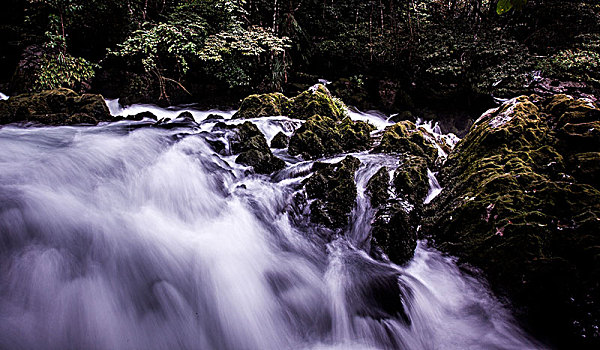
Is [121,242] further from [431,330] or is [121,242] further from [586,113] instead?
[586,113]

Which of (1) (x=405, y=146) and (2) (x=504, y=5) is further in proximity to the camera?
(1) (x=405, y=146)

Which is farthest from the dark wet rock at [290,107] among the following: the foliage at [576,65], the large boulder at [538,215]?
the foliage at [576,65]

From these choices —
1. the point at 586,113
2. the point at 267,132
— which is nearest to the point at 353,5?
the point at 267,132

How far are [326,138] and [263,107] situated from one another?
245 cm

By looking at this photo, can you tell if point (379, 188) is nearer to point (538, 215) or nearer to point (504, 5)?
point (538, 215)

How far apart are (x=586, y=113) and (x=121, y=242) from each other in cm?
547

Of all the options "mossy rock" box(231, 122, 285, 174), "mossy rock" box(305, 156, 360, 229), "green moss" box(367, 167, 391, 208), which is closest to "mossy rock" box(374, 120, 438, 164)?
"green moss" box(367, 167, 391, 208)

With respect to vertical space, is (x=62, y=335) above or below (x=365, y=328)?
above

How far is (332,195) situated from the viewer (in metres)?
3.67

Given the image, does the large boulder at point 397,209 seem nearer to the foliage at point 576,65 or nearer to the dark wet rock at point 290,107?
the dark wet rock at point 290,107

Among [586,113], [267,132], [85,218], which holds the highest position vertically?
[586,113]

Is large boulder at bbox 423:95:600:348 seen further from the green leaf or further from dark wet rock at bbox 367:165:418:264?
the green leaf

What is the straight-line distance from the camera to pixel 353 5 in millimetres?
13898

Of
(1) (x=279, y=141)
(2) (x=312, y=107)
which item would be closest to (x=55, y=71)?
(1) (x=279, y=141)
